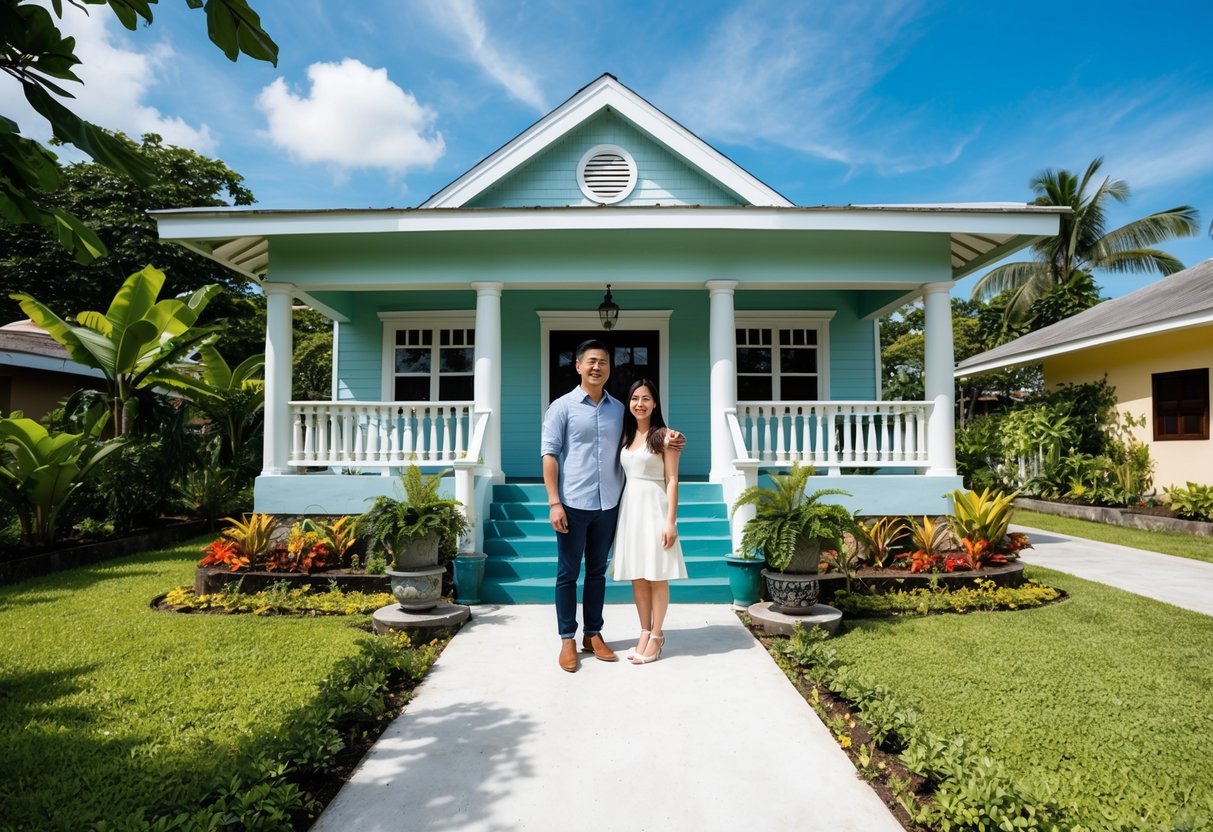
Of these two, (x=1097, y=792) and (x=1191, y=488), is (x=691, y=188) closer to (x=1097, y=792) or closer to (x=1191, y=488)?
(x=1097, y=792)

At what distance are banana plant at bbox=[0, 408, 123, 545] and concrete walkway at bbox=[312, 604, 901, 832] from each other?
5210 millimetres

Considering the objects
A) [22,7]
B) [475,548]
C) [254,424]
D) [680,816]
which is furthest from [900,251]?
[254,424]

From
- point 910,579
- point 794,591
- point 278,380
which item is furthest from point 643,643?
point 278,380

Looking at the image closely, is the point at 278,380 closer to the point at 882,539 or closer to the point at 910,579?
the point at 882,539

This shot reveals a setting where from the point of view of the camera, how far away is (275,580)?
19.4ft

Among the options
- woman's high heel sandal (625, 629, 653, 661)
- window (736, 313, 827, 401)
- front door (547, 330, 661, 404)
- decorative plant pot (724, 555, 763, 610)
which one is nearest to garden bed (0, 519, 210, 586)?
front door (547, 330, 661, 404)

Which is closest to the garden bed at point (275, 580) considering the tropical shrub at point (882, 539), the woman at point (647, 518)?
the woman at point (647, 518)

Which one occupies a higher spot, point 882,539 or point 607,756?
point 882,539

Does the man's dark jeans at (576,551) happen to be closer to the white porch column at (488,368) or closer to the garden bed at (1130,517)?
the white porch column at (488,368)

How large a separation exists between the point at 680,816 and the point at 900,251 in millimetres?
6459

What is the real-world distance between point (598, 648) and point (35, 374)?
49.5ft

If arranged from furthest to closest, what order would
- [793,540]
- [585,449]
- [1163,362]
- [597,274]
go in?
[1163,362]
[597,274]
[793,540]
[585,449]

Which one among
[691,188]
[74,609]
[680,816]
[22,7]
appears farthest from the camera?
[691,188]

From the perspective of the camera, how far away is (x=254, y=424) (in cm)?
1077
